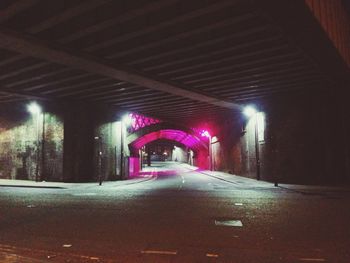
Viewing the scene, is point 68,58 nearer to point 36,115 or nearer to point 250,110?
point 36,115

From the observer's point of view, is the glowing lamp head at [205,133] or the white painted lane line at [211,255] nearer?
the white painted lane line at [211,255]

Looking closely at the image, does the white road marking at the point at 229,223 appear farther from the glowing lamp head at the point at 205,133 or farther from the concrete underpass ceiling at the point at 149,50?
the glowing lamp head at the point at 205,133

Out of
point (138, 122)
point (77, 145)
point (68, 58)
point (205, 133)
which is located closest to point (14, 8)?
point (68, 58)

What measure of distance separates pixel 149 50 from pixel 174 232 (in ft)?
26.2

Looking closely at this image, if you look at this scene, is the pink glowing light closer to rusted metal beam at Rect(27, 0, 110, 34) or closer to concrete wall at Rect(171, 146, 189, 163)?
rusted metal beam at Rect(27, 0, 110, 34)

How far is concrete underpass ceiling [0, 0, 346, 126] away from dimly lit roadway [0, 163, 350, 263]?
6.08 meters

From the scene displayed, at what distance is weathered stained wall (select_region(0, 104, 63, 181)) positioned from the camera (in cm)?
2580

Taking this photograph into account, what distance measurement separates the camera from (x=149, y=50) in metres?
13.9

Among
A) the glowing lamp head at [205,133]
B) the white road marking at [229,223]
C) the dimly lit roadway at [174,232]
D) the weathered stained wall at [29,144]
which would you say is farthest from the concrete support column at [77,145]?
the glowing lamp head at [205,133]

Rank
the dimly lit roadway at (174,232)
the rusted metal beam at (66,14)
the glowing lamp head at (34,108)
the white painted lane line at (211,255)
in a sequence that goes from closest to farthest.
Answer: the white painted lane line at (211,255)
the dimly lit roadway at (174,232)
the rusted metal beam at (66,14)
the glowing lamp head at (34,108)

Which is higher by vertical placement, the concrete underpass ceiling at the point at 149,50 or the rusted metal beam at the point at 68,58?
the concrete underpass ceiling at the point at 149,50

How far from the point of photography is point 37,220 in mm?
10133

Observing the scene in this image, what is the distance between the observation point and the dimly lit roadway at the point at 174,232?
258 inches

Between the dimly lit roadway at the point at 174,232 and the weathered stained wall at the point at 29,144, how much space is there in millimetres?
12534
